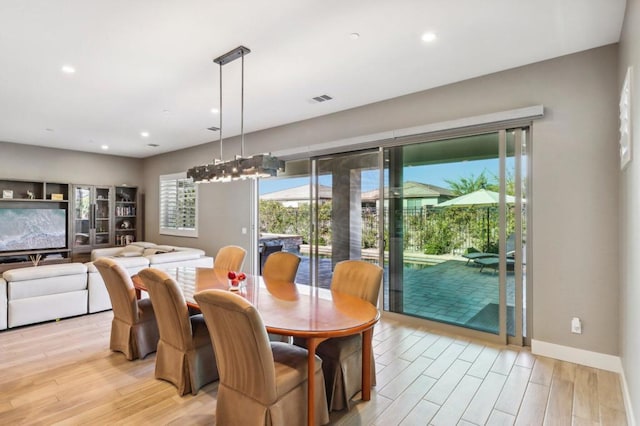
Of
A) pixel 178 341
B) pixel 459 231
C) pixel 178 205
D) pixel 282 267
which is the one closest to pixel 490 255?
pixel 459 231

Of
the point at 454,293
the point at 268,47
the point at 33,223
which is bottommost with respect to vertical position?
the point at 454,293

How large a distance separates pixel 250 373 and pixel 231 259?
2391mm

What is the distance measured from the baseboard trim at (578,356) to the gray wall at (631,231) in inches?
9.0

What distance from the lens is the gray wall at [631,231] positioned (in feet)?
6.49

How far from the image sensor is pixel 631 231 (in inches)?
89.0

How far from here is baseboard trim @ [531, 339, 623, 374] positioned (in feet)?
9.55

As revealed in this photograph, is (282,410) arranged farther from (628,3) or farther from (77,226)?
(77,226)

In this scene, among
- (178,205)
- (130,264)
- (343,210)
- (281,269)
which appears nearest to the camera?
(281,269)

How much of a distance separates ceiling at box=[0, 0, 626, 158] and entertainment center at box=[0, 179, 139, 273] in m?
2.97

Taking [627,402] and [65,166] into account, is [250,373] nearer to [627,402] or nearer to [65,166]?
[627,402]

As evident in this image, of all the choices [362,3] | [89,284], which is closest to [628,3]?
[362,3]

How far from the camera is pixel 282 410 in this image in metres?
1.95

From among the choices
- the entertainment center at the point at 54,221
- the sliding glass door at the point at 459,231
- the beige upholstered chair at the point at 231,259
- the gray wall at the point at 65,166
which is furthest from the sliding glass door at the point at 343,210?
the gray wall at the point at 65,166

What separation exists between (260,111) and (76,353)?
346 cm
